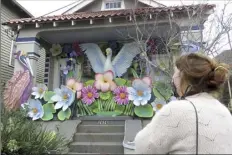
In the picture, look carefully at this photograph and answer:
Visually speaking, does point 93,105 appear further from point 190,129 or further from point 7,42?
point 7,42

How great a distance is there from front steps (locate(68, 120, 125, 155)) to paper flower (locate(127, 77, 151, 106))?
25.7 inches

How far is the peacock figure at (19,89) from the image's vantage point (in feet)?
24.1

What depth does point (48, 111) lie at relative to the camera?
7.13m

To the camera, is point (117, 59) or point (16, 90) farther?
point (117, 59)

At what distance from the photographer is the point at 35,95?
7.30m

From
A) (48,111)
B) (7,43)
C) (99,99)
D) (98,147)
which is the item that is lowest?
(98,147)

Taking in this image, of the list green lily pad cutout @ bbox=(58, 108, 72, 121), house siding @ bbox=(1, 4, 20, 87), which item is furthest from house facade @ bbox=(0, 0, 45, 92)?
green lily pad cutout @ bbox=(58, 108, 72, 121)

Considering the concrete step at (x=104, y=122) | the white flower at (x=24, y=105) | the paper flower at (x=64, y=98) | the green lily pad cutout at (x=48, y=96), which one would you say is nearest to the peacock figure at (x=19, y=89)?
the white flower at (x=24, y=105)

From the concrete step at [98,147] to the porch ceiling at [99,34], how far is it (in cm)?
353

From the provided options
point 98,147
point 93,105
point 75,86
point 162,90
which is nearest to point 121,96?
point 93,105

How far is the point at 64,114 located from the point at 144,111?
205 centimetres

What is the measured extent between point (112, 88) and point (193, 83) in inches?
228

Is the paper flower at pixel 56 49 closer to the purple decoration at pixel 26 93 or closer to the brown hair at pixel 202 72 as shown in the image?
the purple decoration at pixel 26 93

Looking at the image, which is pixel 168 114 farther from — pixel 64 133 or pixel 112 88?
pixel 112 88
